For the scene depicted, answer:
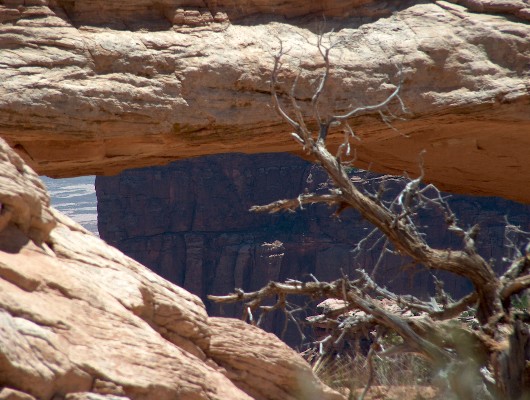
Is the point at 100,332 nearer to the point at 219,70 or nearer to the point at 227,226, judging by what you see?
the point at 219,70

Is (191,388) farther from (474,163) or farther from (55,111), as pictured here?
(474,163)

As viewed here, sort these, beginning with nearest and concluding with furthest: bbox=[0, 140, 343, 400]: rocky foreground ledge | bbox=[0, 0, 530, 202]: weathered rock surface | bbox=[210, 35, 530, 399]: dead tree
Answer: bbox=[0, 140, 343, 400]: rocky foreground ledge
bbox=[210, 35, 530, 399]: dead tree
bbox=[0, 0, 530, 202]: weathered rock surface

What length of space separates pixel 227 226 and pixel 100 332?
26.3 meters

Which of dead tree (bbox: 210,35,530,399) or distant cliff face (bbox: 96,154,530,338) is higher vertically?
dead tree (bbox: 210,35,530,399)

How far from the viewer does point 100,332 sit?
4.58 meters

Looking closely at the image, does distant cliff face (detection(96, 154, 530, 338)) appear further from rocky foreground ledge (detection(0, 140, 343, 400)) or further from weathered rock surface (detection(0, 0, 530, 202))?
rocky foreground ledge (detection(0, 140, 343, 400))

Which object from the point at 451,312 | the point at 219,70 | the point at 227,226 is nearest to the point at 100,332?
the point at 451,312

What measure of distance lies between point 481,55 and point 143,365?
21.0ft

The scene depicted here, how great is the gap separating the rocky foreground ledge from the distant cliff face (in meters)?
22.7

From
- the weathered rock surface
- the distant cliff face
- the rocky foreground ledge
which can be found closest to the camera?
the rocky foreground ledge

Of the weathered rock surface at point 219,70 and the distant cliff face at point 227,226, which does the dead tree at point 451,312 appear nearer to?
the weathered rock surface at point 219,70

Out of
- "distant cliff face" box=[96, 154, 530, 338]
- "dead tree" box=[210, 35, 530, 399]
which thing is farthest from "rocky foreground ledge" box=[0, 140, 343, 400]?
"distant cliff face" box=[96, 154, 530, 338]

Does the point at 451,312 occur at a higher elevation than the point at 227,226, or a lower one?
higher

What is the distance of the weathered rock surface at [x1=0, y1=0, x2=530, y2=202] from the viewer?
8609 millimetres
